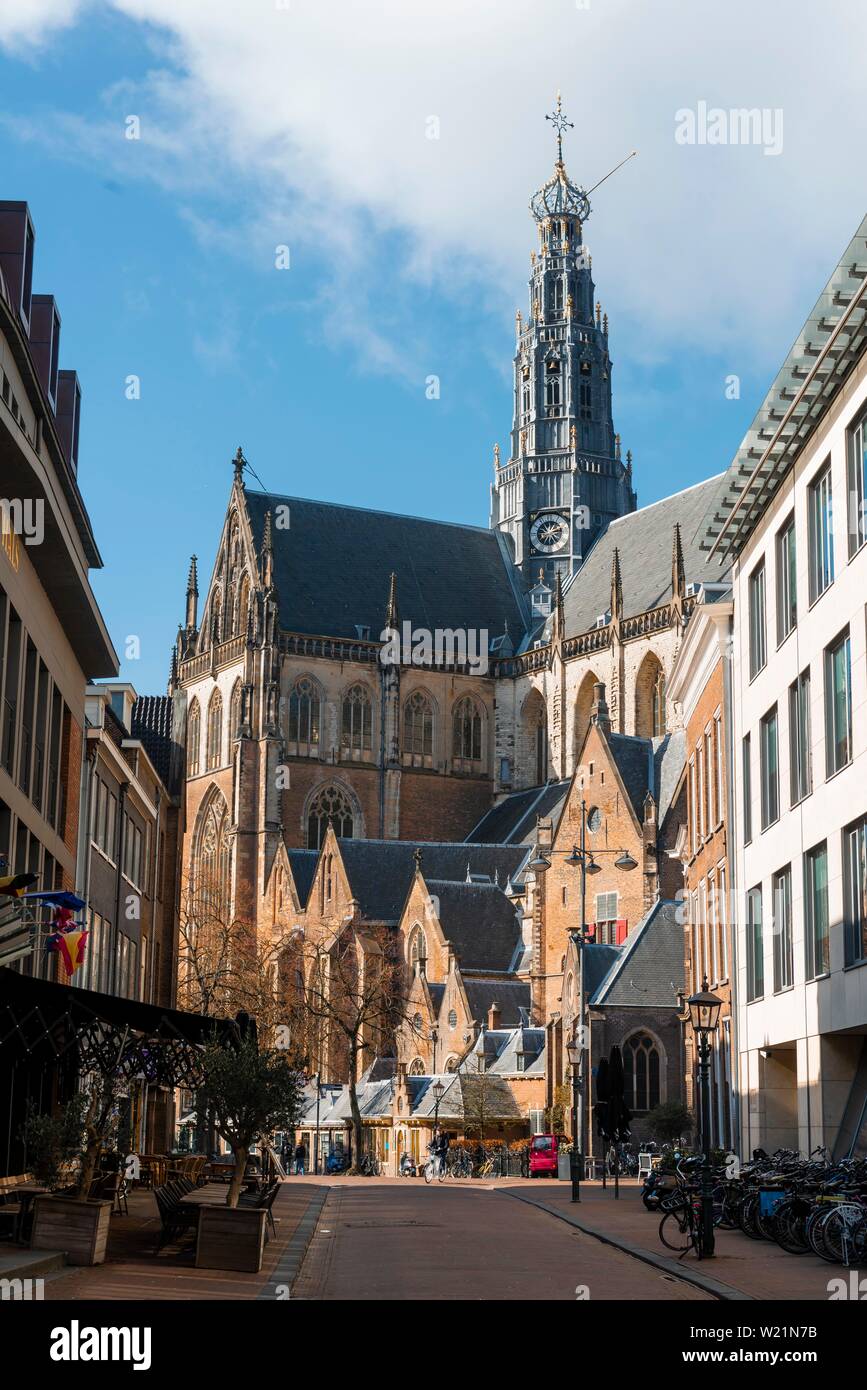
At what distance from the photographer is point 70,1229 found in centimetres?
1641

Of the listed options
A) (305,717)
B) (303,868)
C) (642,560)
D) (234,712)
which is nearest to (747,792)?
(303,868)

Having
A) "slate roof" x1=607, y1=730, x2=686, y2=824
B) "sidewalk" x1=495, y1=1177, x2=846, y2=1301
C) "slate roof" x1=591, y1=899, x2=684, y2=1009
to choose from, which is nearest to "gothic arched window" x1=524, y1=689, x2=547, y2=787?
"slate roof" x1=607, y1=730, x2=686, y2=824

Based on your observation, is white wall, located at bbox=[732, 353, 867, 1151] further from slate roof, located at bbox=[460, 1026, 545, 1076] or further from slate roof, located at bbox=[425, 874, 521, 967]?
slate roof, located at bbox=[425, 874, 521, 967]

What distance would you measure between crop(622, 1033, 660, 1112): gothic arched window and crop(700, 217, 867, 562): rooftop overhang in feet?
71.8

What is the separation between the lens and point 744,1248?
20797 mm

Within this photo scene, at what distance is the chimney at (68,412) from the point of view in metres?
32.1

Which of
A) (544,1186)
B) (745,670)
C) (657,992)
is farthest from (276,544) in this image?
(745,670)

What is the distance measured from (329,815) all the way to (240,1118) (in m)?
72.6

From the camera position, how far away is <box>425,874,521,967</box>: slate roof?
7119 centimetres

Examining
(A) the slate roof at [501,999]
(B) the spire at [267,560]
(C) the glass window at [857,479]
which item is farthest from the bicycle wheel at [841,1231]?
(B) the spire at [267,560]
